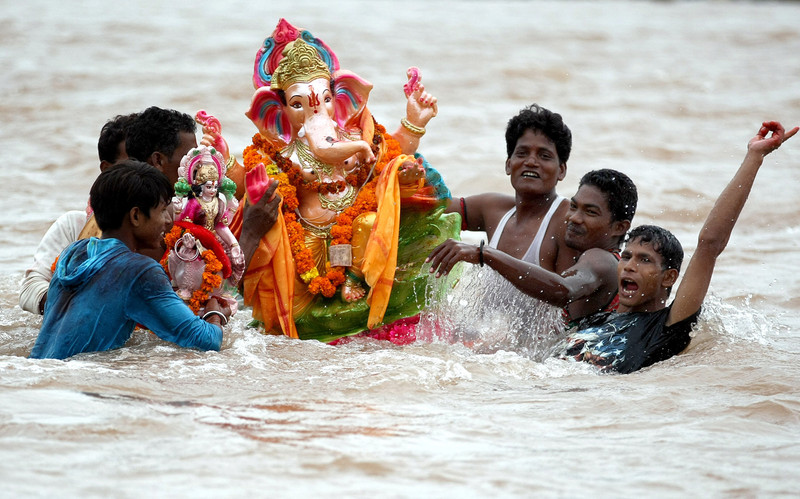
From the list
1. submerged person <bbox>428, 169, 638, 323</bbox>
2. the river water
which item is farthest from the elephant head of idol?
the river water

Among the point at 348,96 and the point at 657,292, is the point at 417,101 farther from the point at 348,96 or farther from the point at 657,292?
the point at 657,292

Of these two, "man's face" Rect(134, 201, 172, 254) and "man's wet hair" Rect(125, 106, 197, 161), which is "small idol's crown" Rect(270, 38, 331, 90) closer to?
"man's wet hair" Rect(125, 106, 197, 161)

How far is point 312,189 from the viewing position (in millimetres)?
6312

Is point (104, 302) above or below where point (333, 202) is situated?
below

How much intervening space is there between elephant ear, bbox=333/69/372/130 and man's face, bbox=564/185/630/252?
1423 millimetres

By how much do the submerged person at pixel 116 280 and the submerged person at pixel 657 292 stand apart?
239 cm

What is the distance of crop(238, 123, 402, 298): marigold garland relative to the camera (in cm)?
624

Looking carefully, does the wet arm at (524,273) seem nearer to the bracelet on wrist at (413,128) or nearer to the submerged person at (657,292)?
the submerged person at (657,292)

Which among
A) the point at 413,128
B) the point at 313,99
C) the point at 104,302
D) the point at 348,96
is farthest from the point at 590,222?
the point at 104,302

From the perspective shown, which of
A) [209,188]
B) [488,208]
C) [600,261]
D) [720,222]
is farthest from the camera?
[488,208]

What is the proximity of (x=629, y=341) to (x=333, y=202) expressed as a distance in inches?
75.1

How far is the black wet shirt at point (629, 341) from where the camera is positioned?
5.91m

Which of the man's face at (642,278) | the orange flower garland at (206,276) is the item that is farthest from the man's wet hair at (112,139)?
the man's face at (642,278)

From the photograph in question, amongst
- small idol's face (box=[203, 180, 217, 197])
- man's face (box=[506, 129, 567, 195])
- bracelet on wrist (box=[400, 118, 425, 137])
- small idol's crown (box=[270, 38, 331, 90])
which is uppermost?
small idol's crown (box=[270, 38, 331, 90])
